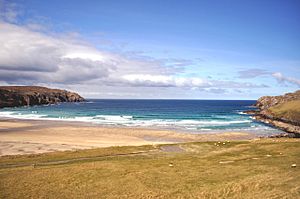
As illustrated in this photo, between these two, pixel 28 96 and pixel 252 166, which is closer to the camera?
pixel 252 166

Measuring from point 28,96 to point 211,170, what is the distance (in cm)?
19250

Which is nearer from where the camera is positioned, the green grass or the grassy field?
the grassy field

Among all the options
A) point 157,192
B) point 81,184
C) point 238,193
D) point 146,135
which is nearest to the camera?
point 238,193

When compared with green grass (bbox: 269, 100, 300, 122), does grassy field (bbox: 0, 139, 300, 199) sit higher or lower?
lower

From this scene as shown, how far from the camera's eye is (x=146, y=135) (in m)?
63.1

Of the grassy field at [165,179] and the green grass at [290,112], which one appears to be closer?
the grassy field at [165,179]

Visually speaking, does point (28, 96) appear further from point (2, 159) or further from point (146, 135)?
point (2, 159)

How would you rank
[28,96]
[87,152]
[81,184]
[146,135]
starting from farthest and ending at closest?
[28,96], [146,135], [87,152], [81,184]

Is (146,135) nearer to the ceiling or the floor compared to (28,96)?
nearer to the floor

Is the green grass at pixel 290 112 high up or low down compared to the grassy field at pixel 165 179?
up

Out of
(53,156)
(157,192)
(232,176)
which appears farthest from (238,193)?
(53,156)

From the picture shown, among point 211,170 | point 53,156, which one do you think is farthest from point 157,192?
point 53,156

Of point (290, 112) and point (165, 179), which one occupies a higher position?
point (290, 112)

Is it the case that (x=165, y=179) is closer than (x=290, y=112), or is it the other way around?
(x=165, y=179)
